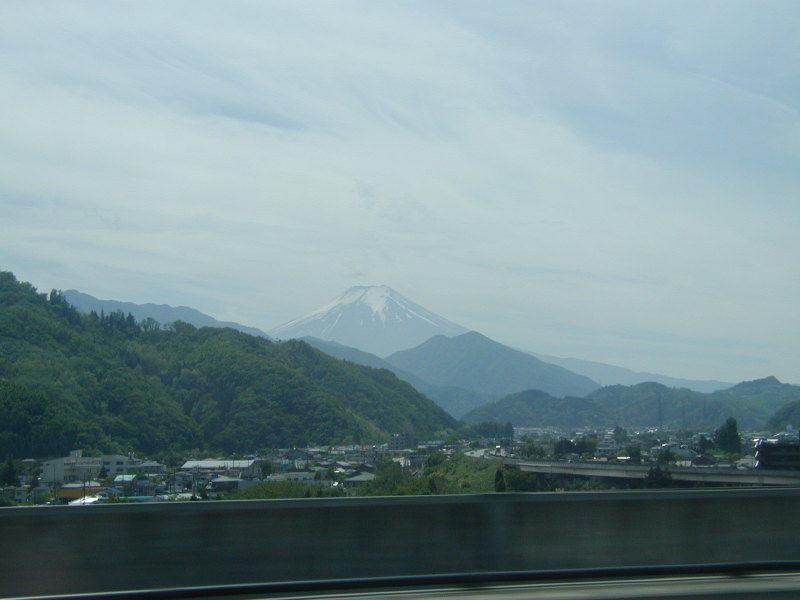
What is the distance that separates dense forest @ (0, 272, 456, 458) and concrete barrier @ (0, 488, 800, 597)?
2197 cm

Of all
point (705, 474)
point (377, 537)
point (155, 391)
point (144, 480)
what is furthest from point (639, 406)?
point (377, 537)

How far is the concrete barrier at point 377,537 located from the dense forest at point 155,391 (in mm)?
21973

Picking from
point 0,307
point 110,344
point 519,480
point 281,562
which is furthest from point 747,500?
point 110,344

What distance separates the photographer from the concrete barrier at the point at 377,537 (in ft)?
24.6

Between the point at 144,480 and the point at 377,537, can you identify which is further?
the point at 144,480

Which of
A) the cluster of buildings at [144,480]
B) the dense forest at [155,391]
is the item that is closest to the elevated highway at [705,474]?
the cluster of buildings at [144,480]

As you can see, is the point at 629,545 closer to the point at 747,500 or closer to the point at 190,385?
the point at 747,500

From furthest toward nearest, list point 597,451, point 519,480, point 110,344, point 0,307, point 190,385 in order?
point 110,344
point 190,385
point 0,307
point 597,451
point 519,480

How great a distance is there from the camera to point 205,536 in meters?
7.84

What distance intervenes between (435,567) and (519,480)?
32.7 feet

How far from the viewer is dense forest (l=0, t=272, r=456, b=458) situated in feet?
114

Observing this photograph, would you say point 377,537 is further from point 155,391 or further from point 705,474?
point 155,391

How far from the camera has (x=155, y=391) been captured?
47.7 m

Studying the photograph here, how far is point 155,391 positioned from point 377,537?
4188 cm
